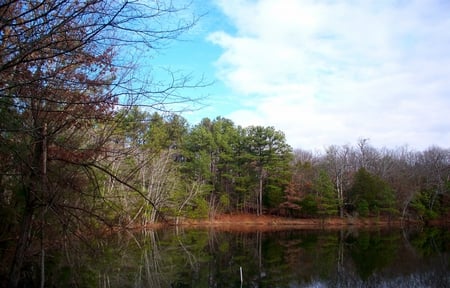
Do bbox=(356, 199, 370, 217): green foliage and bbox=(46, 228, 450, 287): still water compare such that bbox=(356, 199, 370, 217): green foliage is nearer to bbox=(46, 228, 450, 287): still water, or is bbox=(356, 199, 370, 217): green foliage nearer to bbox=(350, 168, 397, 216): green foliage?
bbox=(350, 168, 397, 216): green foliage

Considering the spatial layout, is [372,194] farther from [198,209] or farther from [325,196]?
[198,209]

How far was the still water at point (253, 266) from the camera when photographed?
49.3ft

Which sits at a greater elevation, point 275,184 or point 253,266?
point 275,184

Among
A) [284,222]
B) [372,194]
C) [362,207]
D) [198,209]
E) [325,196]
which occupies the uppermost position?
[372,194]

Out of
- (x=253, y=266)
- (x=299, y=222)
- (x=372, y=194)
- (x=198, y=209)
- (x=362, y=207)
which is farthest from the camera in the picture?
(x=299, y=222)

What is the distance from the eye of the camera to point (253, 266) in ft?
63.2

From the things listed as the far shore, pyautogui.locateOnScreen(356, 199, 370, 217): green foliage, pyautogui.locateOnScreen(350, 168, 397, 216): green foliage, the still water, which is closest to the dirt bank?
the far shore

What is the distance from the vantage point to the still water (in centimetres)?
1503

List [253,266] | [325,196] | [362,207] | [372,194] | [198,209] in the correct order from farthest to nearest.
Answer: [372,194] → [362,207] → [325,196] → [198,209] → [253,266]

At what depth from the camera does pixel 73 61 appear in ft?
16.6

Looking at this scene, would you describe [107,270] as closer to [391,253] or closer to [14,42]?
[14,42]

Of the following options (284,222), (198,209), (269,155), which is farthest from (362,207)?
(198,209)

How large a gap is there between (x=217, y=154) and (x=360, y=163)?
28847 millimetres

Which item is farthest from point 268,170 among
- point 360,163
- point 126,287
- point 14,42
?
point 14,42
